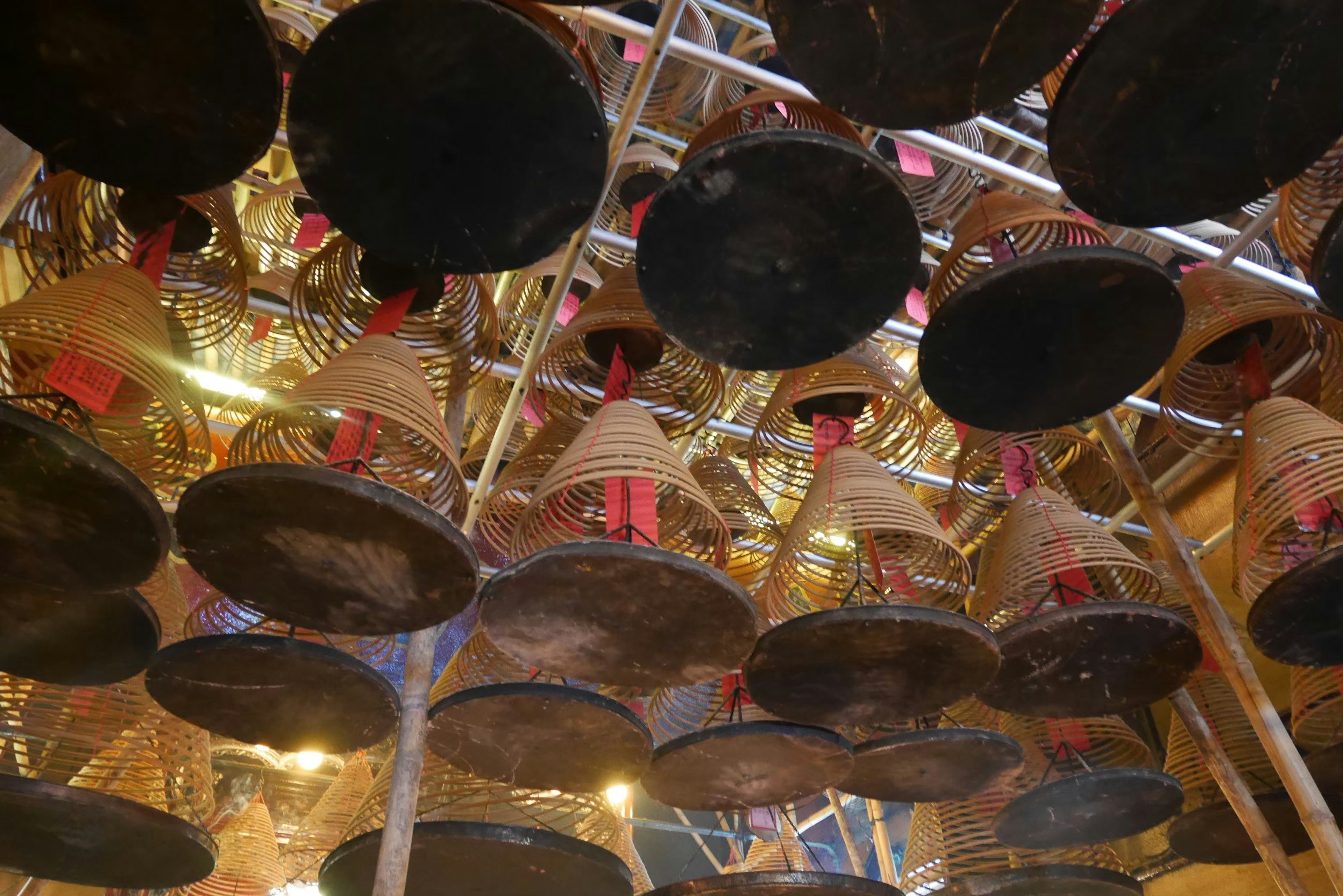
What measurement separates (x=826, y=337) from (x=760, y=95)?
131cm

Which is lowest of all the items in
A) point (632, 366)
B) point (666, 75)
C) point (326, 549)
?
point (326, 549)

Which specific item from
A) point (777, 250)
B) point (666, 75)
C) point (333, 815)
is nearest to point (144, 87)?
point (777, 250)

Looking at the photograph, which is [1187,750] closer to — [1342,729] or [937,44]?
[1342,729]

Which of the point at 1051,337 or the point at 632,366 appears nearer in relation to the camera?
the point at 1051,337

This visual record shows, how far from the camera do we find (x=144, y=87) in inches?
107

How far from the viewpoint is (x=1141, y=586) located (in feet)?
15.0

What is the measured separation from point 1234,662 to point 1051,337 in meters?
2.24

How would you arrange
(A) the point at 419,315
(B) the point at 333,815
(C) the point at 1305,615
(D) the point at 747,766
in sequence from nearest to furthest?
(C) the point at 1305,615, (D) the point at 747,766, (A) the point at 419,315, (B) the point at 333,815

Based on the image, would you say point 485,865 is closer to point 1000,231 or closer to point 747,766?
point 747,766

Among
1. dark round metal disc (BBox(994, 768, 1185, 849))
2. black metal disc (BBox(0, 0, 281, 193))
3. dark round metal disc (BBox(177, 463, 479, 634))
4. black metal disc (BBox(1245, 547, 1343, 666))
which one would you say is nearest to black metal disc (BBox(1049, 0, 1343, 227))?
black metal disc (BBox(1245, 547, 1343, 666))

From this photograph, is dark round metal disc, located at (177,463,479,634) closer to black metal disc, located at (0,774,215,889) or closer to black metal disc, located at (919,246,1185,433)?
black metal disc, located at (0,774,215,889)

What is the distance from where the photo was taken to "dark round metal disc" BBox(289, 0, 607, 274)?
8.09 ft

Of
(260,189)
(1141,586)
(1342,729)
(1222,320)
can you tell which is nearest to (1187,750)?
(1342,729)

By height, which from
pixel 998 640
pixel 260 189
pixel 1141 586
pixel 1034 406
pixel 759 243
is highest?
pixel 260 189
